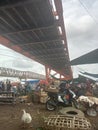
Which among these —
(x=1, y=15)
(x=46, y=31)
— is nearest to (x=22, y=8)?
(x=1, y=15)

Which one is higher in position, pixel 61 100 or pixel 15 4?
pixel 15 4

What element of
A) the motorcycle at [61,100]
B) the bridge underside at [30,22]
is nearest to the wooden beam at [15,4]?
the bridge underside at [30,22]

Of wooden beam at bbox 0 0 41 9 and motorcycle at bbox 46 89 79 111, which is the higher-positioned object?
wooden beam at bbox 0 0 41 9

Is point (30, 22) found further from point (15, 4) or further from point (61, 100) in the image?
point (61, 100)

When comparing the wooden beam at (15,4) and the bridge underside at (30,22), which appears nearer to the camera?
the wooden beam at (15,4)

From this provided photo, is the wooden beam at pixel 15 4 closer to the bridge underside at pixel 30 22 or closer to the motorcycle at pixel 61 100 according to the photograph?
the bridge underside at pixel 30 22

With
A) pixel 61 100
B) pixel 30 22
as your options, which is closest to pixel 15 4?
pixel 30 22

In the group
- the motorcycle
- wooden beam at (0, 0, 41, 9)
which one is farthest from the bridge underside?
the motorcycle

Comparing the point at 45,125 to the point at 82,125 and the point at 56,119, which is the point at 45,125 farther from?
the point at 82,125

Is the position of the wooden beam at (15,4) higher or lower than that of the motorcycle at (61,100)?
higher

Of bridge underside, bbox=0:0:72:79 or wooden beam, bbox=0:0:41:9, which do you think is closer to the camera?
wooden beam, bbox=0:0:41:9

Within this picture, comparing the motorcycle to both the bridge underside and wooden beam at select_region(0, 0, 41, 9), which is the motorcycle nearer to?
the bridge underside

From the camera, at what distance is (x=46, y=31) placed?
54.3ft

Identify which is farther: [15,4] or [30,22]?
[30,22]
